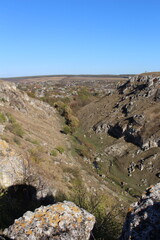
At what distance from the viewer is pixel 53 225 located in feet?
17.4

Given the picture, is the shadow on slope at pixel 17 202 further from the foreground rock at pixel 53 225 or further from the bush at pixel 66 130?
the bush at pixel 66 130

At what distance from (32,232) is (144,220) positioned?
9.12 feet

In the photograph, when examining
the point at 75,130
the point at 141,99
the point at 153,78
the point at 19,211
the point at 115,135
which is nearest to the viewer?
the point at 19,211

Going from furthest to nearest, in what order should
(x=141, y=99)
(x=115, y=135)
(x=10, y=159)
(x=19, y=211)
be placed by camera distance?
(x=141, y=99) < (x=115, y=135) < (x=10, y=159) < (x=19, y=211)

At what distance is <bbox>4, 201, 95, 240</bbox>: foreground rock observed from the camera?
5.04 meters

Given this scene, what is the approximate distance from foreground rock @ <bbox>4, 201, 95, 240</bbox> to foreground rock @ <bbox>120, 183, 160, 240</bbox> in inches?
44.0

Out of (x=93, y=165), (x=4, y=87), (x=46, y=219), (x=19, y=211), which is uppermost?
(x=4, y=87)

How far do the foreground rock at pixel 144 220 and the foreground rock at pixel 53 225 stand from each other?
1117mm

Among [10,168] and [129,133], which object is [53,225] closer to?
[10,168]

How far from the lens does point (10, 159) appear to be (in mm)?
12227

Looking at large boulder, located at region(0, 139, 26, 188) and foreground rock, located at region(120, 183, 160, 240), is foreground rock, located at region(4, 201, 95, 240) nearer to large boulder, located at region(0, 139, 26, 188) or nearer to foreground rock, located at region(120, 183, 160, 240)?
foreground rock, located at region(120, 183, 160, 240)

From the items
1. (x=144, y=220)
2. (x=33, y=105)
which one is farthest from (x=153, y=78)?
(x=144, y=220)

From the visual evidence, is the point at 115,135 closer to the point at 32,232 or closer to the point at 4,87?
the point at 4,87

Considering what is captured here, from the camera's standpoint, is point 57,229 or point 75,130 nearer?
point 57,229
